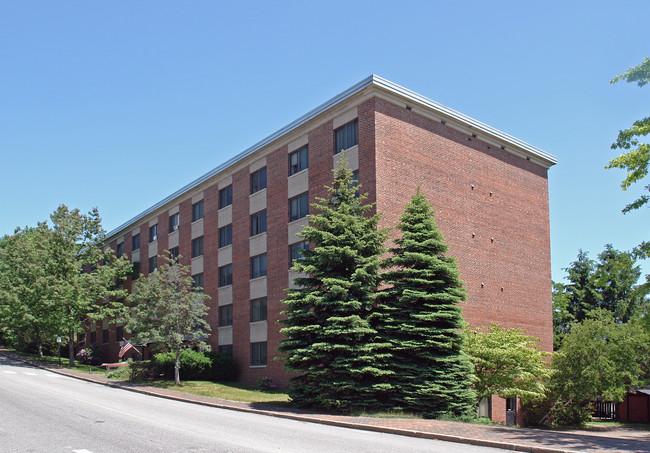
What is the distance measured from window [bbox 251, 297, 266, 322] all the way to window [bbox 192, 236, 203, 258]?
888 centimetres

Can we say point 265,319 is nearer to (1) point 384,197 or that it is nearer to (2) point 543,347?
(1) point 384,197

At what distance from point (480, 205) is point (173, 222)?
84.1 feet

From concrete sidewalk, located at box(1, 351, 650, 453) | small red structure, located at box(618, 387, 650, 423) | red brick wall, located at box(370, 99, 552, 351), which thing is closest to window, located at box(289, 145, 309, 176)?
red brick wall, located at box(370, 99, 552, 351)

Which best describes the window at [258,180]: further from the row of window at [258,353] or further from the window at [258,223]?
the row of window at [258,353]

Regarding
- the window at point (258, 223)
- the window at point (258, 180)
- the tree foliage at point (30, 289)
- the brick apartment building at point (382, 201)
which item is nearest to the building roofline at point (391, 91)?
the brick apartment building at point (382, 201)

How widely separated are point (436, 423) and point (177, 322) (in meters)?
18.9

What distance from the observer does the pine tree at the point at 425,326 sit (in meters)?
20.6

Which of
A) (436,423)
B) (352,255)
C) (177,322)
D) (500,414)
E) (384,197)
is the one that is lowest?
(500,414)

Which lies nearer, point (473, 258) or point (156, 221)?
point (473, 258)

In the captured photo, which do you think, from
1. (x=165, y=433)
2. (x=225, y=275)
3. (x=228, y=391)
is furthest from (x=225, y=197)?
(x=165, y=433)

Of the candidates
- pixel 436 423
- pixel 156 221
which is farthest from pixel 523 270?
pixel 156 221

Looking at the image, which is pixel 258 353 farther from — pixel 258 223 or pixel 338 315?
pixel 338 315

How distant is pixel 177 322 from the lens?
32656mm

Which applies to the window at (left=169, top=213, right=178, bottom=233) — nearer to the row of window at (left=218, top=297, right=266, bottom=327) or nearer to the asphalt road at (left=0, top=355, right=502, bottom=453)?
the row of window at (left=218, top=297, right=266, bottom=327)
